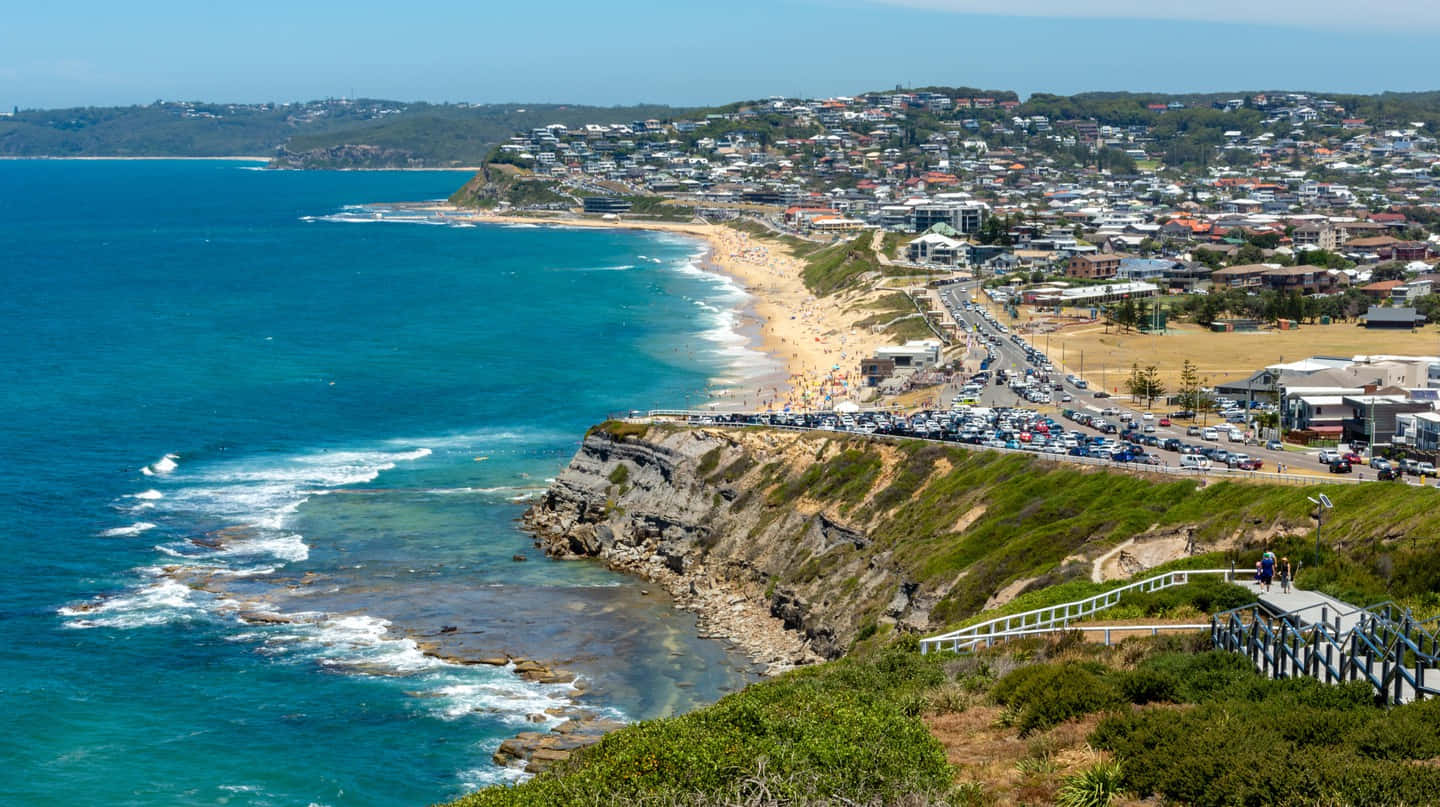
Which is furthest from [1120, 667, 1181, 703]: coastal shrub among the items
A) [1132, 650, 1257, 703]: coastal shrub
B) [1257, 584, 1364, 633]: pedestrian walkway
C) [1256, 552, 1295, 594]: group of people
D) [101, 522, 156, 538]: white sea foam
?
[101, 522, 156, 538]: white sea foam

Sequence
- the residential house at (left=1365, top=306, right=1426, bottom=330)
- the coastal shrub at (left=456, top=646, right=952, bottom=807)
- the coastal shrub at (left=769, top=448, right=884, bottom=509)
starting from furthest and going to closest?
the residential house at (left=1365, top=306, right=1426, bottom=330), the coastal shrub at (left=769, top=448, right=884, bottom=509), the coastal shrub at (left=456, top=646, right=952, bottom=807)

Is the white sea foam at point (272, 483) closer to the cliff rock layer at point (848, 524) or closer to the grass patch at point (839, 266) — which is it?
the cliff rock layer at point (848, 524)

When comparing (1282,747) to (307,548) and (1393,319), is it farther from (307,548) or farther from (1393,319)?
(1393,319)

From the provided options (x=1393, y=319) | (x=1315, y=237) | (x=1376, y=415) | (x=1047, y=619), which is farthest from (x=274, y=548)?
(x=1315, y=237)

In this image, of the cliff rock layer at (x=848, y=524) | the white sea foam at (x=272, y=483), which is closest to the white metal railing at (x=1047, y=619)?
the cliff rock layer at (x=848, y=524)

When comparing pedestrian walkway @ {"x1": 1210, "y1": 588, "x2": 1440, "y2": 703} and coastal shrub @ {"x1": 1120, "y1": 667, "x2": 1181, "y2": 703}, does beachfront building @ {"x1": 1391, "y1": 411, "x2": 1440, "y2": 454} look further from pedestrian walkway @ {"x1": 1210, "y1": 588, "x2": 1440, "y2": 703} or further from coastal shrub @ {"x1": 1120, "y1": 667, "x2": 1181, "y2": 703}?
coastal shrub @ {"x1": 1120, "y1": 667, "x2": 1181, "y2": 703}

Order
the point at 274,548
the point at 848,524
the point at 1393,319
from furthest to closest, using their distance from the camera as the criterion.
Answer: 1. the point at 1393,319
2. the point at 274,548
3. the point at 848,524

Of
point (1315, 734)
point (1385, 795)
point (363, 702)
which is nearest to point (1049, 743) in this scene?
point (1315, 734)
